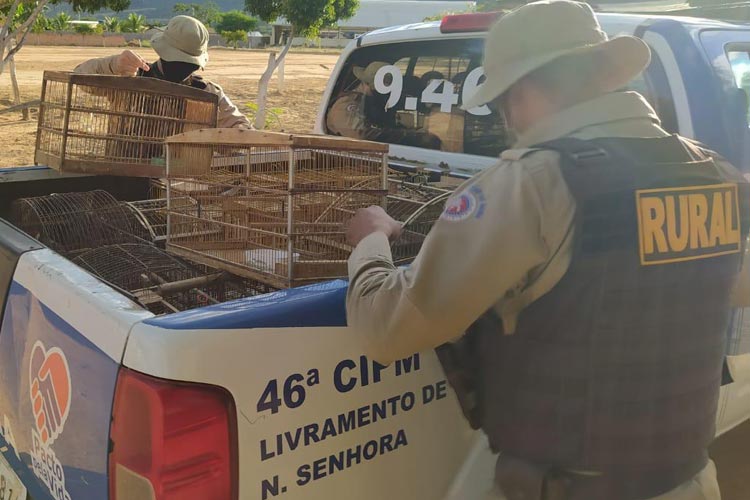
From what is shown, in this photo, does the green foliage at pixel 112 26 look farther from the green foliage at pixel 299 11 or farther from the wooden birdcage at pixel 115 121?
the wooden birdcage at pixel 115 121

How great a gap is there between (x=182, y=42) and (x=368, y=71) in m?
0.89

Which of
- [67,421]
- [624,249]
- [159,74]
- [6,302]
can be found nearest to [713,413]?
[624,249]

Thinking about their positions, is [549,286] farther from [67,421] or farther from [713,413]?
[67,421]

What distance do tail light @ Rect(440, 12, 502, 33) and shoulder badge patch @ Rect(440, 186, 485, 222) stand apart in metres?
1.63

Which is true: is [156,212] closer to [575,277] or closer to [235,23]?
[575,277]

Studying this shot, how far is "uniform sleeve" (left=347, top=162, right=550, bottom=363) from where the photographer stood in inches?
51.0

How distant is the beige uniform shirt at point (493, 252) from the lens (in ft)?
4.26

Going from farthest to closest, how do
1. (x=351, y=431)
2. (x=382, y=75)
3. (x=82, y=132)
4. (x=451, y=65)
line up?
(x=382, y=75)
(x=451, y=65)
(x=82, y=132)
(x=351, y=431)

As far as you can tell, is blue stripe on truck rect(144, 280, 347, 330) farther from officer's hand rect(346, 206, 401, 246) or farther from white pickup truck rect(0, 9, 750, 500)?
officer's hand rect(346, 206, 401, 246)

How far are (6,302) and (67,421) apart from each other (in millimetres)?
439

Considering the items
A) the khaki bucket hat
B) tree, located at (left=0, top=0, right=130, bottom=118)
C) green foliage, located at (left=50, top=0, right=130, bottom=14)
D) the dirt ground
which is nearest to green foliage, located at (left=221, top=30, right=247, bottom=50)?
the dirt ground

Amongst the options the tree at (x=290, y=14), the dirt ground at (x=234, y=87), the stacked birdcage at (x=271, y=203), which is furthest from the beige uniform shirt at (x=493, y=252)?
the tree at (x=290, y=14)

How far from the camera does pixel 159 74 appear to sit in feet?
12.0

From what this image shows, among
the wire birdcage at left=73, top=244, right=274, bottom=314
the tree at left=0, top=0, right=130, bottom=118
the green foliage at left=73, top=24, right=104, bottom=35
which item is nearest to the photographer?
the wire birdcage at left=73, top=244, right=274, bottom=314
